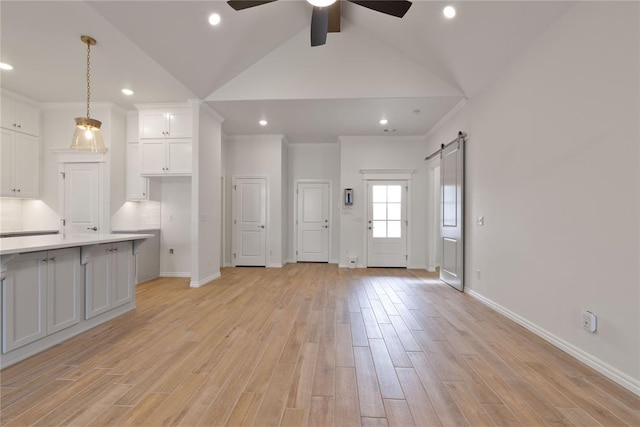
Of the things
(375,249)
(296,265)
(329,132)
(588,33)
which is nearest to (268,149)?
(329,132)

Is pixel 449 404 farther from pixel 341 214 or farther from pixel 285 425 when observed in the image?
pixel 341 214

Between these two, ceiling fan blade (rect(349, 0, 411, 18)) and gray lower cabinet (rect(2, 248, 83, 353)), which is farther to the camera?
ceiling fan blade (rect(349, 0, 411, 18))

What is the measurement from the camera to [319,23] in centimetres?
297

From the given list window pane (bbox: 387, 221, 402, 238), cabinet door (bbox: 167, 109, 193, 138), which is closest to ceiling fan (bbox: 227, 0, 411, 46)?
cabinet door (bbox: 167, 109, 193, 138)

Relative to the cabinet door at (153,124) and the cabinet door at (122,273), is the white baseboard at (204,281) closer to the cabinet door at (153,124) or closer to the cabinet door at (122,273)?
the cabinet door at (122,273)

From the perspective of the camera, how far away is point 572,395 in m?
1.77

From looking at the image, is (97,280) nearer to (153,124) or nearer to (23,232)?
(23,232)

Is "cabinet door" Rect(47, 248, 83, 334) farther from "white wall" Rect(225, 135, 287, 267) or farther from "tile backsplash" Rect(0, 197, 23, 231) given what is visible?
"white wall" Rect(225, 135, 287, 267)

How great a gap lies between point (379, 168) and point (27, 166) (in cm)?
625

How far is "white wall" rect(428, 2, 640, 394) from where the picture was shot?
75.0 inches

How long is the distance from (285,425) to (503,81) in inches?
159

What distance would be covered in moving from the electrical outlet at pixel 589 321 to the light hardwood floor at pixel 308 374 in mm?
299

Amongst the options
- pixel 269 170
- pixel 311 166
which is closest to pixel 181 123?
pixel 269 170

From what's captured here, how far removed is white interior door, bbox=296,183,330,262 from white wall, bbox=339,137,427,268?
0.65m
